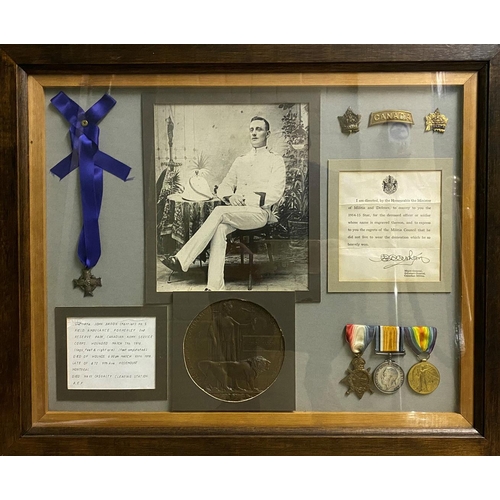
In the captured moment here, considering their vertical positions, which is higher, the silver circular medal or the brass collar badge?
the brass collar badge

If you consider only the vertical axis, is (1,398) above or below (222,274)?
below

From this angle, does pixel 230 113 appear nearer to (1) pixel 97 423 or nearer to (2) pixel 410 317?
(2) pixel 410 317

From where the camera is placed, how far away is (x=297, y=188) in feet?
2.84

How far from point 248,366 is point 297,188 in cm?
32

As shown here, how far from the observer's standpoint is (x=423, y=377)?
879 mm

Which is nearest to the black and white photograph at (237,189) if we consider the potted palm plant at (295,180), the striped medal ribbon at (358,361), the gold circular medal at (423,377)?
the potted palm plant at (295,180)

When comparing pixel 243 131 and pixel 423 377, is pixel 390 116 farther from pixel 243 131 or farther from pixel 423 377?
pixel 423 377

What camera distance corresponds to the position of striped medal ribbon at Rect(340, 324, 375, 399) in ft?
2.86

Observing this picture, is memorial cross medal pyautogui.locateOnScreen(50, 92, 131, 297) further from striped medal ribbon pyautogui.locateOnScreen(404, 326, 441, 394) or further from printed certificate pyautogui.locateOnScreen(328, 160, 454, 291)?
striped medal ribbon pyautogui.locateOnScreen(404, 326, 441, 394)

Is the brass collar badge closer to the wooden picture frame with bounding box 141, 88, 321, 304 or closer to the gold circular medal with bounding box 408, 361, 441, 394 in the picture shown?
the wooden picture frame with bounding box 141, 88, 321, 304

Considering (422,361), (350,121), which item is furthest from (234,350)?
(350,121)

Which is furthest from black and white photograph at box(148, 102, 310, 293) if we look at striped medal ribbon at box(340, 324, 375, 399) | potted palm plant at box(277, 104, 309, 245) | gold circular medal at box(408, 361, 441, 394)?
gold circular medal at box(408, 361, 441, 394)

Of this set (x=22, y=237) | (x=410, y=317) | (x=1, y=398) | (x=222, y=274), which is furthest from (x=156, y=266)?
(x=410, y=317)
